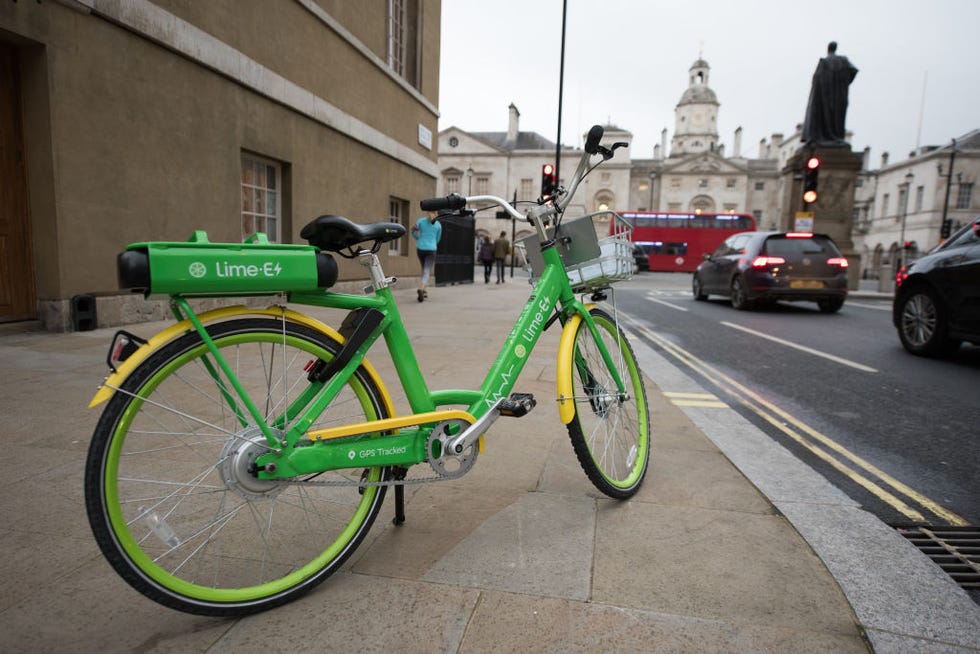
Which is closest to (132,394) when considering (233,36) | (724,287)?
(233,36)

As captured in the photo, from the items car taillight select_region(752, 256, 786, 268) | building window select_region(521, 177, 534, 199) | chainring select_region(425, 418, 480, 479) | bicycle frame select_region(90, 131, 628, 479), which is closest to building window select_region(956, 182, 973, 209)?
building window select_region(521, 177, 534, 199)

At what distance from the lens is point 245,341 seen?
1.55 metres

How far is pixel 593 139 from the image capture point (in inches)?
86.3

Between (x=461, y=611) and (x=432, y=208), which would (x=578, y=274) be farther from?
(x=461, y=611)

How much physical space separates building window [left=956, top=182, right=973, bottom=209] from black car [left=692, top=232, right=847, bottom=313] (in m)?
61.4

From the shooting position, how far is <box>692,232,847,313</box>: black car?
1054 cm

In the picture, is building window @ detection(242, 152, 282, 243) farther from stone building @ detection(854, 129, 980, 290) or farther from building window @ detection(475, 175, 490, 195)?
stone building @ detection(854, 129, 980, 290)

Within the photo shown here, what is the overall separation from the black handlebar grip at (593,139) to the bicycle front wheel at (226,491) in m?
1.29

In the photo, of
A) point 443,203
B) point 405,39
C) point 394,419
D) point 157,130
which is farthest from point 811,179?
point 394,419

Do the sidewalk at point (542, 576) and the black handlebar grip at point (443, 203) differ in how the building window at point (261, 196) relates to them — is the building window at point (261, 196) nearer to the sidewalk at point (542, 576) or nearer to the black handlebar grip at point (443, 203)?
the sidewalk at point (542, 576)

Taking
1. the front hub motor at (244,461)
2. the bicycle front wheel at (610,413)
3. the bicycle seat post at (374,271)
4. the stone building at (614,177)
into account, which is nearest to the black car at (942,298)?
the bicycle front wheel at (610,413)

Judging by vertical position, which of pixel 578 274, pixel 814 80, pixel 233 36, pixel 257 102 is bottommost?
pixel 578 274

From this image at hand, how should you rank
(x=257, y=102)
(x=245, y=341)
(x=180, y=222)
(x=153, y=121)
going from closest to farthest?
(x=245, y=341), (x=153, y=121), (x=180, y=222), (x=257, y=102)

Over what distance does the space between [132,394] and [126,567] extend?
44cm
